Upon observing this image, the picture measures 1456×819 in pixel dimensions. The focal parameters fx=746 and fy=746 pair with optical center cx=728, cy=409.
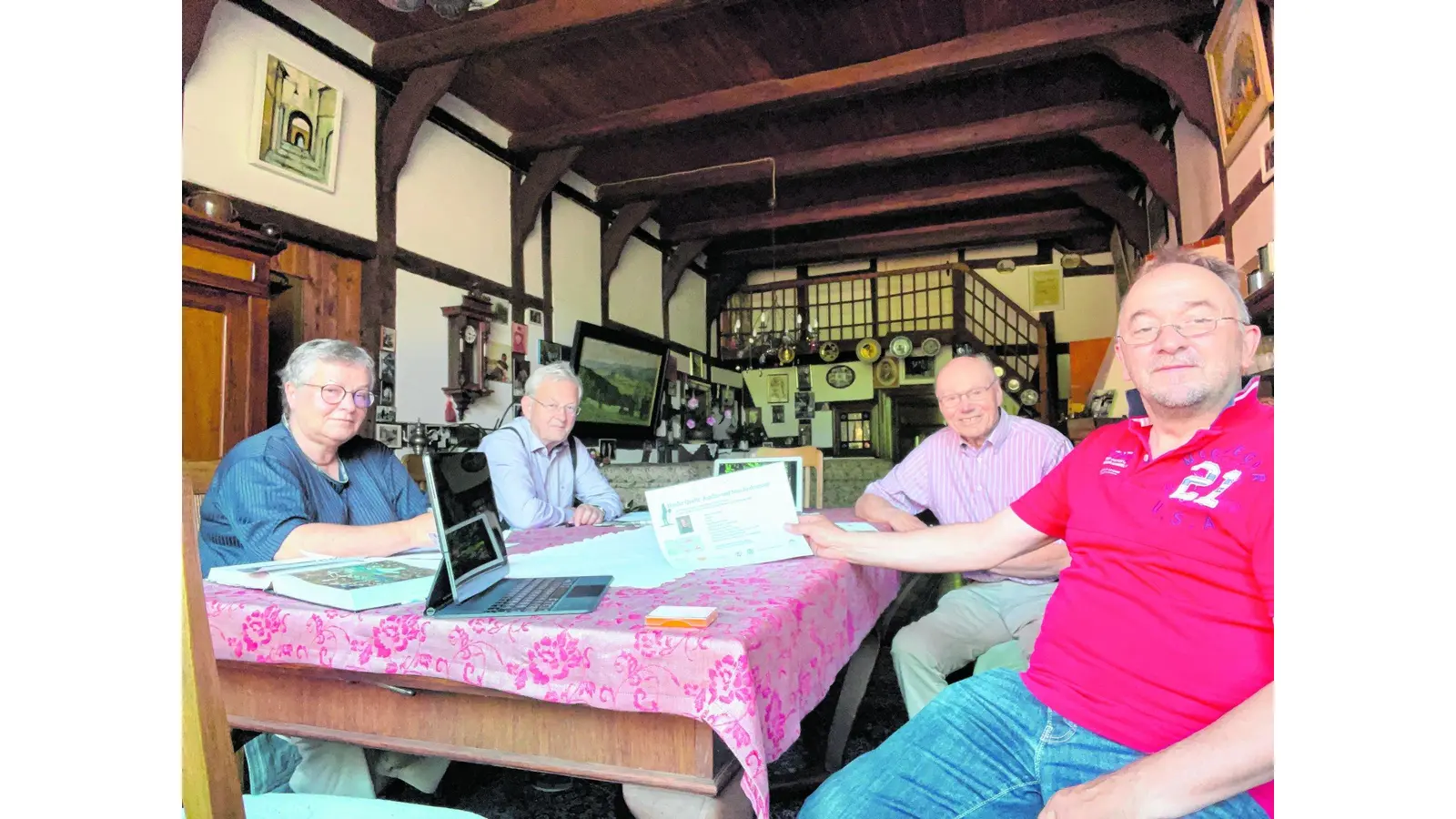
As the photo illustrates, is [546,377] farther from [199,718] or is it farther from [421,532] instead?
[199,718]

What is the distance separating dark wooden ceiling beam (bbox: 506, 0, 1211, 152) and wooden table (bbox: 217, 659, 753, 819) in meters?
4.32

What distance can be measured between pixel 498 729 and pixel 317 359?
52.9 inches

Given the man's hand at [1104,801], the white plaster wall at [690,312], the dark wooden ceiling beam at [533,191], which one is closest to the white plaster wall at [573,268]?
the dark wooden ceiling beam at [533,191]

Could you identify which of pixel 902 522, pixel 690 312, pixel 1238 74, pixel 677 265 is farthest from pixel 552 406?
pixel 690 312

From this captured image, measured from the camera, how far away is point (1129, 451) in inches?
51.5

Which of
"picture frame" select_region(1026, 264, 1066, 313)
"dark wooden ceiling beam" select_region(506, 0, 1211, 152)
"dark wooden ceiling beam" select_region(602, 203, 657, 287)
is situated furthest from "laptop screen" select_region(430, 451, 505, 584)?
"picture frame" select_region(1026, 264, 1066, 313)

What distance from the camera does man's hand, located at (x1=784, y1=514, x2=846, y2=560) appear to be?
164cm

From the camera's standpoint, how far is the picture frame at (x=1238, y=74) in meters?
3.23

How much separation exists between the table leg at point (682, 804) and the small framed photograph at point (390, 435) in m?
3.76

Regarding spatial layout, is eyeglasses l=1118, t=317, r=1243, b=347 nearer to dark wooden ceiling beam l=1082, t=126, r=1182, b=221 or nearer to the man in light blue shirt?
the man in light blue shirt

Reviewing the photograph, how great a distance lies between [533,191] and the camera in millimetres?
5750
